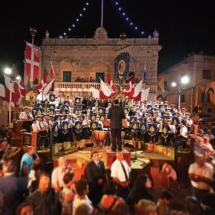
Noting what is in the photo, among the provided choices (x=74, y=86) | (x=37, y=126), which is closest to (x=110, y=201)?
(x=37, y=126)

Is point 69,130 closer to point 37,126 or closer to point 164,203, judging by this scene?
point 37,126

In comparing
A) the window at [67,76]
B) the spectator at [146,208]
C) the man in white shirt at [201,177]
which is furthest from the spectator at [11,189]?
the window at [67,76]

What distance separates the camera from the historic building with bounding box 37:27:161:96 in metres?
29.8

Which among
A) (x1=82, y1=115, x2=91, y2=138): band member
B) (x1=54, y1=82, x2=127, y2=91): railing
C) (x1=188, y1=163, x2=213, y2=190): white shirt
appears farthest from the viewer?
(x1=54, y1=82, x2=127, y2=91): railing

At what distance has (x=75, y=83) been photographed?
28781mm

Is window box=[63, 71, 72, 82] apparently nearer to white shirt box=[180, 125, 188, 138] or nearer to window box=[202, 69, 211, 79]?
window box=[202, 69, 211, 79]

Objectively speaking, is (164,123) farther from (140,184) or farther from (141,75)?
(141,75)

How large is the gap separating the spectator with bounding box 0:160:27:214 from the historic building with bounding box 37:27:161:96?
80.8 feet

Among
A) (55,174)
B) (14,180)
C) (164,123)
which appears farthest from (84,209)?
(164,123)

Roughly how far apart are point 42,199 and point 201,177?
4.01 meters

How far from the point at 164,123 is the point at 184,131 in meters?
1.44

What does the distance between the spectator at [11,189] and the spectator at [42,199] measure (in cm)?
43

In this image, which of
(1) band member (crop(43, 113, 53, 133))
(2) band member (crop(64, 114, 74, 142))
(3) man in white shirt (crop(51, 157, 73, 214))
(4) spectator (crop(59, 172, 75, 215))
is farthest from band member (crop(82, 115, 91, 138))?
(4) spectator (crop(59, 172, 75, 215))

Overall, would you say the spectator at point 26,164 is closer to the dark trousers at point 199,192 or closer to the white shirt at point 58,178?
the white shirt at point 58,178
